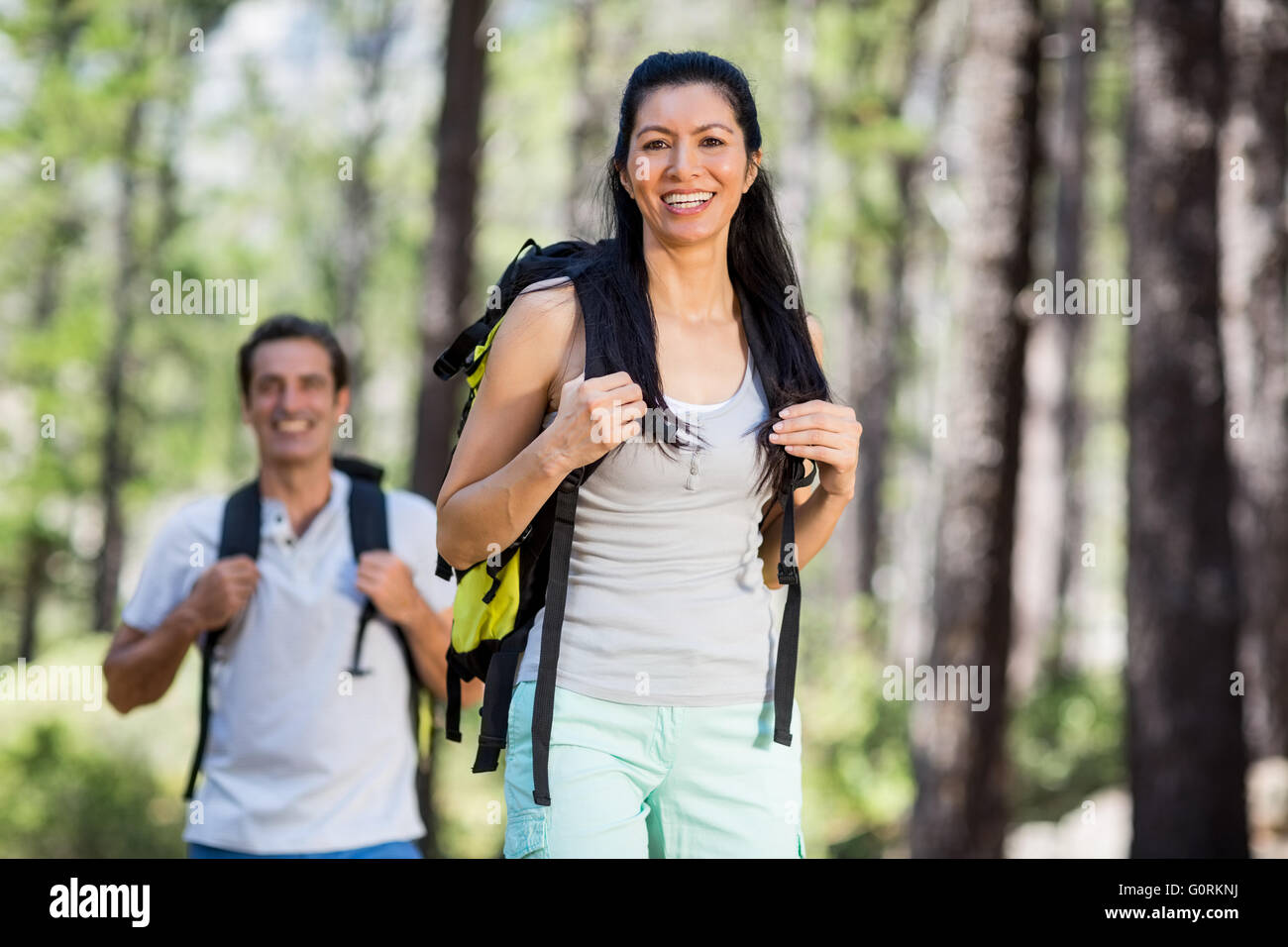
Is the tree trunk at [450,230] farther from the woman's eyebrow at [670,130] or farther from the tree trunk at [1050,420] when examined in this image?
the tree trunk at [1050,420]

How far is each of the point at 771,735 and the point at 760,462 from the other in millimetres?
553

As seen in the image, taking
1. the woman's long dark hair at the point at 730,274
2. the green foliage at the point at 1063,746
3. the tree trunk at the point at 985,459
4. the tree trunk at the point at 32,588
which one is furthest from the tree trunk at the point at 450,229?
the tree trunk at the point at 32,588

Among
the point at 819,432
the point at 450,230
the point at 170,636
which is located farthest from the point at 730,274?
the point at 450,230

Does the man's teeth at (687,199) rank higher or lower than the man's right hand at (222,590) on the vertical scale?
higher

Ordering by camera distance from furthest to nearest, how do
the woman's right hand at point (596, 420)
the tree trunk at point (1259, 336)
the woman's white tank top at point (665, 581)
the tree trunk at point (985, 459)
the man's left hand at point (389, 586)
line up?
the tree trunk at point (1259, 336) → the tree trunk at point (985, 459) → the man's left hand at point (389, 586) → the woman's white tank top at point (665, 581) → the woman's right hand at point (596, 420)

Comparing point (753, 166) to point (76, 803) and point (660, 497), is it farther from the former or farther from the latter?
A: point (76, 803)

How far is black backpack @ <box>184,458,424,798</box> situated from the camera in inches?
167

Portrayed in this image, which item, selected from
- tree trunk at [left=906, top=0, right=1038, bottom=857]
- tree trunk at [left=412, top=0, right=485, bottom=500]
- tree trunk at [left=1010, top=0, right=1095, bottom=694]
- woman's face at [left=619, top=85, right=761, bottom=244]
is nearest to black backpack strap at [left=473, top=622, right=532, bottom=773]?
woman's face at [left=619, top=85, right=761, bottom=244]

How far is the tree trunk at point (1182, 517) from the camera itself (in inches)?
301

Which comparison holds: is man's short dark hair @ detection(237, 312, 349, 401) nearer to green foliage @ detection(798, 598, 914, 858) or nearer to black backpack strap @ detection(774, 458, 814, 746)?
black backpack strap @ detection(774, 458, 814, 746)

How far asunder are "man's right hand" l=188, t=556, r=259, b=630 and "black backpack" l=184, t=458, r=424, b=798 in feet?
0.31

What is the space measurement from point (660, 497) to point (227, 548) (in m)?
1.93

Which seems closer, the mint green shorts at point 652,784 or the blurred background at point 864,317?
the mint green shorts at point 652,784

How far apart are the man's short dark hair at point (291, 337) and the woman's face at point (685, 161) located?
187cm
